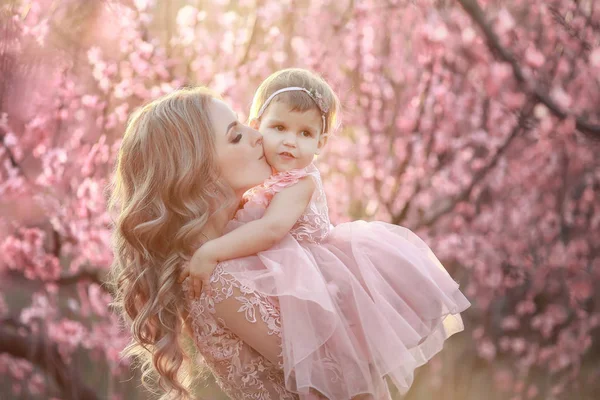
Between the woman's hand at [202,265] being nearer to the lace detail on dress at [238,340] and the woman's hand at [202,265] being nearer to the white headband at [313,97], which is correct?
the lace detail on dress at [238,340]

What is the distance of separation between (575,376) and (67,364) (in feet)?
13.4

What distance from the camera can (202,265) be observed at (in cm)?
214

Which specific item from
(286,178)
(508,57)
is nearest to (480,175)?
(508,57)

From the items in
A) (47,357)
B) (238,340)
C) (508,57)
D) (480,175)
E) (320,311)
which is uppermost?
(320,311)

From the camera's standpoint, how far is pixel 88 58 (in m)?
5.57

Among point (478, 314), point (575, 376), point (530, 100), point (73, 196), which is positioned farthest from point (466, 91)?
point (73, 196)

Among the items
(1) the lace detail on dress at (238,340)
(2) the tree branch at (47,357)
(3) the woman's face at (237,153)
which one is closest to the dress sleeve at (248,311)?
(1) the lace detail on dress at (238,340)

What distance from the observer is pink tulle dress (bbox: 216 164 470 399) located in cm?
211

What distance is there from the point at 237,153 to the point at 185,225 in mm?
256

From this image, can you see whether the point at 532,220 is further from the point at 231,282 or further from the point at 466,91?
the point at 231,282

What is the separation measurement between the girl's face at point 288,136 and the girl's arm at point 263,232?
14 centimetres

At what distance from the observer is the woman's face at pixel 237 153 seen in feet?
7.50

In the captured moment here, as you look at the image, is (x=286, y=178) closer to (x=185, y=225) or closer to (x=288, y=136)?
(x=288, y=136)

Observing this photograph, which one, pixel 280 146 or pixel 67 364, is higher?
pixel 280 146
